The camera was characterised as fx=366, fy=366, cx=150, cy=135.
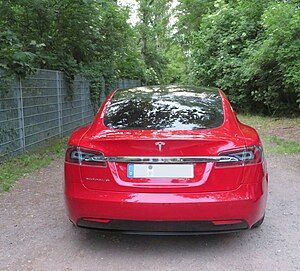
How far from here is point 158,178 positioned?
9.82 feet

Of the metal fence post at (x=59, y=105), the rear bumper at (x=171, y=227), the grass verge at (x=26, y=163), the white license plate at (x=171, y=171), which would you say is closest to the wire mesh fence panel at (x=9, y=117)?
the grass verge at (x=26, y=163)

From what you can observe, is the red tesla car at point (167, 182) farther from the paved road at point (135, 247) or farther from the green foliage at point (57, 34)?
the green foliage at point (57, 34)

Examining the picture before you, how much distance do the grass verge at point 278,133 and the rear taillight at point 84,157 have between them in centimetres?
558

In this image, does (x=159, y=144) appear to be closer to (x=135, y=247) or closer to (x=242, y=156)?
(x=242, y=156)

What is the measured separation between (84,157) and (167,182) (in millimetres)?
744

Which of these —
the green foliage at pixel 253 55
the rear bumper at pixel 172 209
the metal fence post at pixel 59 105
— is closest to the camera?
the rear bumper at pixel 172 209

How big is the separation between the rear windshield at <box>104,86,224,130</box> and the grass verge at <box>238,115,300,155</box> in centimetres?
433

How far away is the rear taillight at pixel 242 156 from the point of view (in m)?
3.00

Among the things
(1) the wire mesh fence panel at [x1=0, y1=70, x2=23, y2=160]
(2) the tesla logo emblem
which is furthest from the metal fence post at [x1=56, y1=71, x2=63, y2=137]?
(2) the tesla logo emblem

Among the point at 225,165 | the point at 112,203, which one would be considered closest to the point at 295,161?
the point at 225,165

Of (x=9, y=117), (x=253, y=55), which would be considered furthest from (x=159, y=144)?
(x=253, y=55)

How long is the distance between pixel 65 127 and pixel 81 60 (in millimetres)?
2741

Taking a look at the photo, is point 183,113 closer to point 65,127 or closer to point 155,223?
point 155,223

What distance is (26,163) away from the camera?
6824 mm
